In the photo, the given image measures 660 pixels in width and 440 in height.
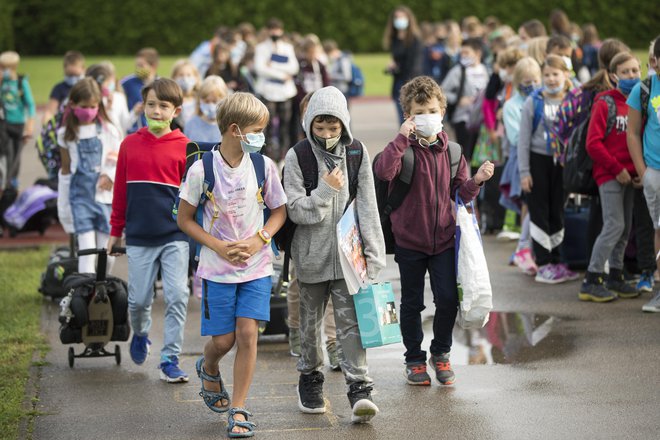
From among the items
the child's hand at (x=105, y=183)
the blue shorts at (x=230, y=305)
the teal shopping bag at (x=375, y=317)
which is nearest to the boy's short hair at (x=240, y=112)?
the blue shorts at (x=230, y=305)

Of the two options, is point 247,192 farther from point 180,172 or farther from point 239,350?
point 180,172

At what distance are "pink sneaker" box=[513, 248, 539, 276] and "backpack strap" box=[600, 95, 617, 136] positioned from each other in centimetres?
182

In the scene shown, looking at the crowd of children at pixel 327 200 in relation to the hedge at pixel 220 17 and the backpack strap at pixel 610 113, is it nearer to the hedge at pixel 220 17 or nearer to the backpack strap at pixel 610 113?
the backpack strap at pixel 610 113

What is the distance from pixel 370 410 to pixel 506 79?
6.17m

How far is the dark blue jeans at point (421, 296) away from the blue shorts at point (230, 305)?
3.86 feet

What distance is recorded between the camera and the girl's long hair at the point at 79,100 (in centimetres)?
881

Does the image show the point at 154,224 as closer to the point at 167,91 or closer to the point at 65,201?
the point at 167,91

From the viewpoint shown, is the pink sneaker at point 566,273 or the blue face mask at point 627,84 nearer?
the blue face mask at point 627,84

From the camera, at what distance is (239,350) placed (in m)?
6.21

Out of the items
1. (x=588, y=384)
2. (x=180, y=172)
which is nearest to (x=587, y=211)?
(x=588, y=384)

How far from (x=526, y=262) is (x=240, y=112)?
4961 millimetres

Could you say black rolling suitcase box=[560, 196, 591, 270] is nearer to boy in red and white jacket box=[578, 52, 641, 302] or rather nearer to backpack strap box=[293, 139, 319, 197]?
boy in red and white jacket box=[578, 52, 641, 302]

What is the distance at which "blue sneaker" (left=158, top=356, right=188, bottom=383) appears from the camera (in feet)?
24.0

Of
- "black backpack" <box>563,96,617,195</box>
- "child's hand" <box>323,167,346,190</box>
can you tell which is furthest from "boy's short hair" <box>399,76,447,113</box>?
"black backpack" <box>563,96,617,195</box>
